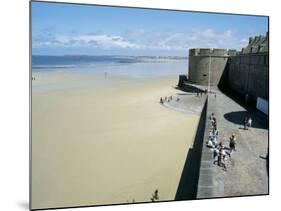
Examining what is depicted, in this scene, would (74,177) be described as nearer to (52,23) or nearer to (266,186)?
(52,23)

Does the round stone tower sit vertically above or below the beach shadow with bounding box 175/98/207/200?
above

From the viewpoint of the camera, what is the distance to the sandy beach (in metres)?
4.58

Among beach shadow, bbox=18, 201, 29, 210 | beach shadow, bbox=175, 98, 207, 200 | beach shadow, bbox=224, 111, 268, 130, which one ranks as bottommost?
beach shadow, bbox=18, 201, 29, 210

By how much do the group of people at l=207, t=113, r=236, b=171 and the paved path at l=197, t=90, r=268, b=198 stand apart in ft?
0.17

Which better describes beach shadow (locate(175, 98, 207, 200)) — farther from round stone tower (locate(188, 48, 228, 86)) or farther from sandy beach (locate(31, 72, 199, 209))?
round stone tower (locate(188, 48, 228, 86))

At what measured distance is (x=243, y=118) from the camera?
5.48m

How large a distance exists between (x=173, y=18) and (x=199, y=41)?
1.58 ft

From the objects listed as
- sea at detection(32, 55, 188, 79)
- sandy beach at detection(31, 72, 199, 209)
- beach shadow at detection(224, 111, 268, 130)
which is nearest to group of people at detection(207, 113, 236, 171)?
beach shadow at detection(224, 111, 268, 130)

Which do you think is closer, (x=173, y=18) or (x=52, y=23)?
(x=52, y=23)

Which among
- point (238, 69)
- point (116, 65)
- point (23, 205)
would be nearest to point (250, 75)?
point (238, 69)

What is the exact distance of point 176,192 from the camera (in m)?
4.92

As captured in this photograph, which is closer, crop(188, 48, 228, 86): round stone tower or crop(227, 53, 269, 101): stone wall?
crop(188, 48, 228, 86): round stone tower

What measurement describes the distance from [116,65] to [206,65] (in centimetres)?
156

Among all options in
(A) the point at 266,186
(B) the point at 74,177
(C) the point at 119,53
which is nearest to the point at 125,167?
(B) the point at 74,177
